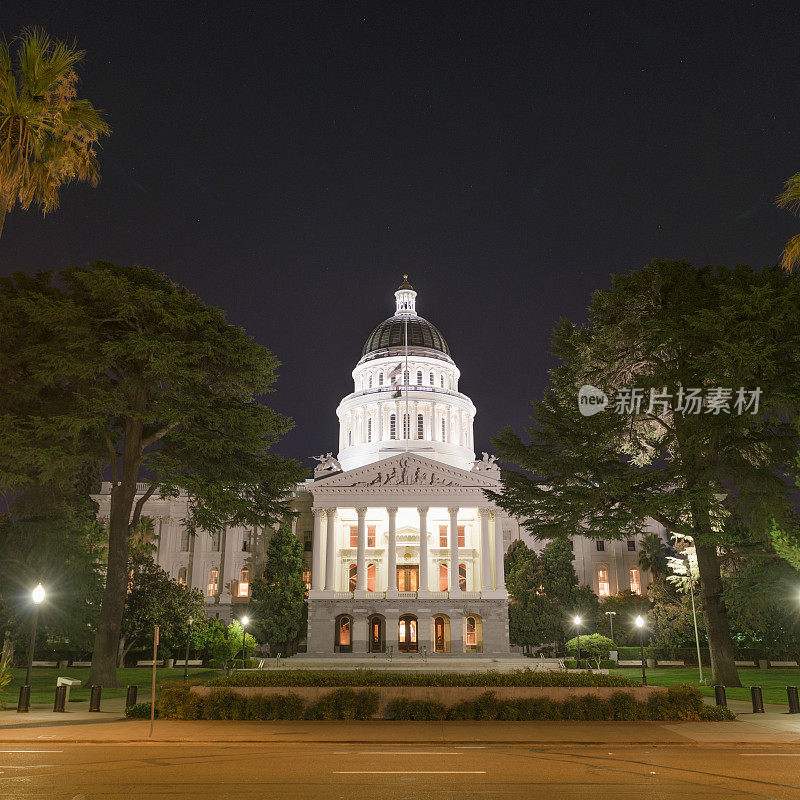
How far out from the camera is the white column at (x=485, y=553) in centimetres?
6222

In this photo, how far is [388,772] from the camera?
13.4 meters

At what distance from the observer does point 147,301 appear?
30672 mm

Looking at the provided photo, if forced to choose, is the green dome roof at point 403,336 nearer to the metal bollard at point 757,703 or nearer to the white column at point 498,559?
the white column at point 498,559

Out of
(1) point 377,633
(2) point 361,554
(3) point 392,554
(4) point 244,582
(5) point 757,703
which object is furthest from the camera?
(4) point 244,582

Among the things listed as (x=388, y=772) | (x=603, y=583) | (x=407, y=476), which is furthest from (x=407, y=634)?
(x=388, y=772)

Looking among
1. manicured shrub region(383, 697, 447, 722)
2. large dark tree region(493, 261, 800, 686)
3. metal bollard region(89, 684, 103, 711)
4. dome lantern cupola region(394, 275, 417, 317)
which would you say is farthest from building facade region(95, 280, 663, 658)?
manicured shrub region(383, 697, 447, 722)

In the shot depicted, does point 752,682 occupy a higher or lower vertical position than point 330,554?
lower

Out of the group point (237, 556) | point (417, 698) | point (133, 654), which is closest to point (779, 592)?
point (417, 698)

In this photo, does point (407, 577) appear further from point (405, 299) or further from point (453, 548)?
point (405, 299)

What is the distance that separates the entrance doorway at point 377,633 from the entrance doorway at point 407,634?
143cm

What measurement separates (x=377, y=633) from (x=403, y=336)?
4324 cm

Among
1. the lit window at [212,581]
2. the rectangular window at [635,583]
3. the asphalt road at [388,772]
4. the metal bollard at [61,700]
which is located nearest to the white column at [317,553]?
the lit window at [212,581]

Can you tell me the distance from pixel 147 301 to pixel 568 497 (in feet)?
64.6

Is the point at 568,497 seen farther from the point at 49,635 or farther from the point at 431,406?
the point at 431,406
